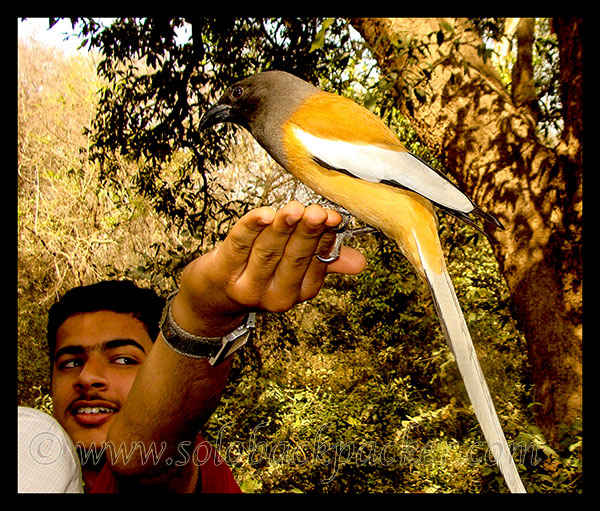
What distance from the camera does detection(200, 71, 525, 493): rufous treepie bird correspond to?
115 centimetres

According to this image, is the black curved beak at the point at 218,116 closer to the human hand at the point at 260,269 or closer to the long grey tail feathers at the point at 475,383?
the human hand at the point at 260,269

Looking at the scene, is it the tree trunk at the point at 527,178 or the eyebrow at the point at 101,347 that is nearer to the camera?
the eyebrow at the point at 101,347

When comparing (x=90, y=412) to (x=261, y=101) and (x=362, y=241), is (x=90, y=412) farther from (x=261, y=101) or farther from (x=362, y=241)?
(x=362, y=241)

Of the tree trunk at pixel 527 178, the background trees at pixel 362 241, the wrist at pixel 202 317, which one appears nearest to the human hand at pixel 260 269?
the wrist at pixel 202 317

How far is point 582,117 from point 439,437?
2379 mm

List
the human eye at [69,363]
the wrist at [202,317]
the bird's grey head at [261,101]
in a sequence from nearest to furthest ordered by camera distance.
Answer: the wrist at [202,317], the bird's grey head at [261,101], the human eye at [69,363]

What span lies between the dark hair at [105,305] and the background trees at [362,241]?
1.05 m

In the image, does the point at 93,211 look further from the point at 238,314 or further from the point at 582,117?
the point at 582,117

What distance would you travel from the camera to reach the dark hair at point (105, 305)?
1.60m

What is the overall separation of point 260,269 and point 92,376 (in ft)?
2.65

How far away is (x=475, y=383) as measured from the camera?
1001mm

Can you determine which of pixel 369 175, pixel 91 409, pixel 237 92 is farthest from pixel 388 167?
pixel 91 409

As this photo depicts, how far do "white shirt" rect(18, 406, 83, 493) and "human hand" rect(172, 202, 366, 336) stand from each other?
393mm

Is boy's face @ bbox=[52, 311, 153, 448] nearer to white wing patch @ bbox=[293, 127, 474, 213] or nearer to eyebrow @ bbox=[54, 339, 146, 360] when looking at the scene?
eyebrow @ bbox=[54, 339, 146, 360]
